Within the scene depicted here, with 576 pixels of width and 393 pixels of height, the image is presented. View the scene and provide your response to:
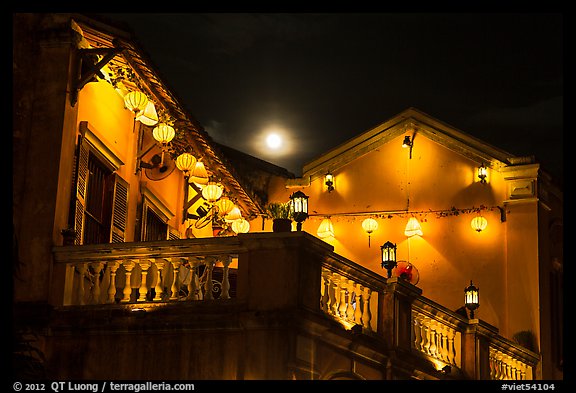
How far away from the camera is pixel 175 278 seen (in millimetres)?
17891

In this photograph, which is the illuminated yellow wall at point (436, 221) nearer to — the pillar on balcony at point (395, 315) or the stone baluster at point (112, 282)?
the pillar on balcony at point (395, 315)

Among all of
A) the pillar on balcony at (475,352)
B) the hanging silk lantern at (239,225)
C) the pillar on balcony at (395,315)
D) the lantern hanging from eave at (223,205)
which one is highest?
the lantern hanging from eave at (223,205)

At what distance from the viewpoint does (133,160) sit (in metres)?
23.2

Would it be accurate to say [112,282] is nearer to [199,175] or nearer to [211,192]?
[199,175]

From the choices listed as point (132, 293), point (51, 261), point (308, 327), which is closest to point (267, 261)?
point (308, 327)

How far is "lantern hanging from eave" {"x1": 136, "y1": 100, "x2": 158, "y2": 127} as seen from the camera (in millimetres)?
21516

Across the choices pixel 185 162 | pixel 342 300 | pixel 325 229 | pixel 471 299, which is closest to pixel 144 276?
pixel 342 300

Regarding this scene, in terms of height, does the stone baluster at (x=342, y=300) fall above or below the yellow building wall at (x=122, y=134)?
below

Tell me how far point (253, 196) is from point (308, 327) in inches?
447

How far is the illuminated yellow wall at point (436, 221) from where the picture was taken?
88.5ft

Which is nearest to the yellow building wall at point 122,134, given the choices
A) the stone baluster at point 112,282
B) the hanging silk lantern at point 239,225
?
the hanging silk lantern at point 239,225

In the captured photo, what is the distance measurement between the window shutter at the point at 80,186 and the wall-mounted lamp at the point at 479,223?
1033cm

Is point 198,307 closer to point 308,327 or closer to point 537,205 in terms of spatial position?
point 308,327

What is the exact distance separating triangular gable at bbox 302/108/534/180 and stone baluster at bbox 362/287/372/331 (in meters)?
9.49
